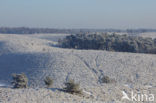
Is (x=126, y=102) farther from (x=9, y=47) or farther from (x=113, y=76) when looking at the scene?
(x=9, y=47)

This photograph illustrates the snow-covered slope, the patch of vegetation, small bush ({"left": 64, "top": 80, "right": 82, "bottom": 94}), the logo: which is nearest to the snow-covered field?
the snow-covered slope

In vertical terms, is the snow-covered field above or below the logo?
below

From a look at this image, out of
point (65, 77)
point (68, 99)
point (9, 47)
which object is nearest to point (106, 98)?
point (68, 99)

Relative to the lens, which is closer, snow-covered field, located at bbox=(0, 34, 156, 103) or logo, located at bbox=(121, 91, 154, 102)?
logo, located at bbox=(121, 91, 154, 102)

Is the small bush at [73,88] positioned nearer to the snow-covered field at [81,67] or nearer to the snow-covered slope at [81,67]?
the snow-covered field at [81,67]

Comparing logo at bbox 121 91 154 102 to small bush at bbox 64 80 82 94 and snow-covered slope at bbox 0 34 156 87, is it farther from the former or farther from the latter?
snow-covered slope at bbox 0 34 156 87

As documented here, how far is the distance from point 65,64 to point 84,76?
3.53 metres

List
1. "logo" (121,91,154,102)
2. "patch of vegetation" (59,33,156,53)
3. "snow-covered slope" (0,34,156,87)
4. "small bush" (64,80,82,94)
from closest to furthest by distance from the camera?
"logo" (121,91,154,102), "small bush" (64,80,82,94), "snow-covered slope" (0,34,156,87), "patch of vegetation" (59,33,156,53)

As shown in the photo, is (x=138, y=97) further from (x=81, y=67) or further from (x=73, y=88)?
(x=81, y=67)

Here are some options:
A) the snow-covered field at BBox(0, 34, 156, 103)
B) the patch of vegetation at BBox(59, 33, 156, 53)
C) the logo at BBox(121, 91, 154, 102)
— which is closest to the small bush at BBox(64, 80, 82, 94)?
the logo at BBox(121, 91, 154, 102)

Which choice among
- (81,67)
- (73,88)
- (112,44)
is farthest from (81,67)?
(112,44)

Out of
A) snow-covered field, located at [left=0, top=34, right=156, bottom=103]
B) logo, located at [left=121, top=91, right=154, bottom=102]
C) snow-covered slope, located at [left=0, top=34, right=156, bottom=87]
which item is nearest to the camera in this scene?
logo, located at [left=121, top=91, right=154, bottom=102]

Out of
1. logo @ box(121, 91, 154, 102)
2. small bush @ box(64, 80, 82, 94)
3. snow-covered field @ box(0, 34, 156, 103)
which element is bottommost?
snow-covered field @ box(0, 34, 156, 103)

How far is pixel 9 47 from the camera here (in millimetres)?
37594
